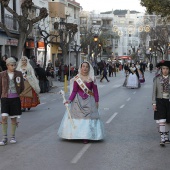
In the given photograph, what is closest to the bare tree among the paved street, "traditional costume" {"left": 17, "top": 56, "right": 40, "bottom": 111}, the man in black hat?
"traditional costume" {"left": 17, "top": 56, "right": 40, "bottom": 111}

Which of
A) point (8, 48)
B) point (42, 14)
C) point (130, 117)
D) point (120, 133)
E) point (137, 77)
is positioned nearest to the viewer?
point (120, 133)

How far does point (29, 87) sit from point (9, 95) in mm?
5892

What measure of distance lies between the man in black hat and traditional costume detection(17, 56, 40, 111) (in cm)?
666

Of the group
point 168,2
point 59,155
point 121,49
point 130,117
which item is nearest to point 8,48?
point 168,2

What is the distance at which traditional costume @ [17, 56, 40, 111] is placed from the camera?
15.2 meters

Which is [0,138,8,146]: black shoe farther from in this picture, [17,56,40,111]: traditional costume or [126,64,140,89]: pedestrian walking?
[126,64,140,89]: pedestrian walking

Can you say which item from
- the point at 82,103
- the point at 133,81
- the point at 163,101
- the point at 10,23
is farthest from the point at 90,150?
the point at 10,23

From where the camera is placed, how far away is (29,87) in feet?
50.8

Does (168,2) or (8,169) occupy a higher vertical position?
(168,2)

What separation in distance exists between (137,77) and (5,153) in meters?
22.8

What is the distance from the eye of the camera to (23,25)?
26203 millimetres

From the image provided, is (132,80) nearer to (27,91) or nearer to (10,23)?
(10,23)

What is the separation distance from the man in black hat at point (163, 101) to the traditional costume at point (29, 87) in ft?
21.8

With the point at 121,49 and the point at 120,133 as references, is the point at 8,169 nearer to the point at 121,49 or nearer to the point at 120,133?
the point at 120,133
